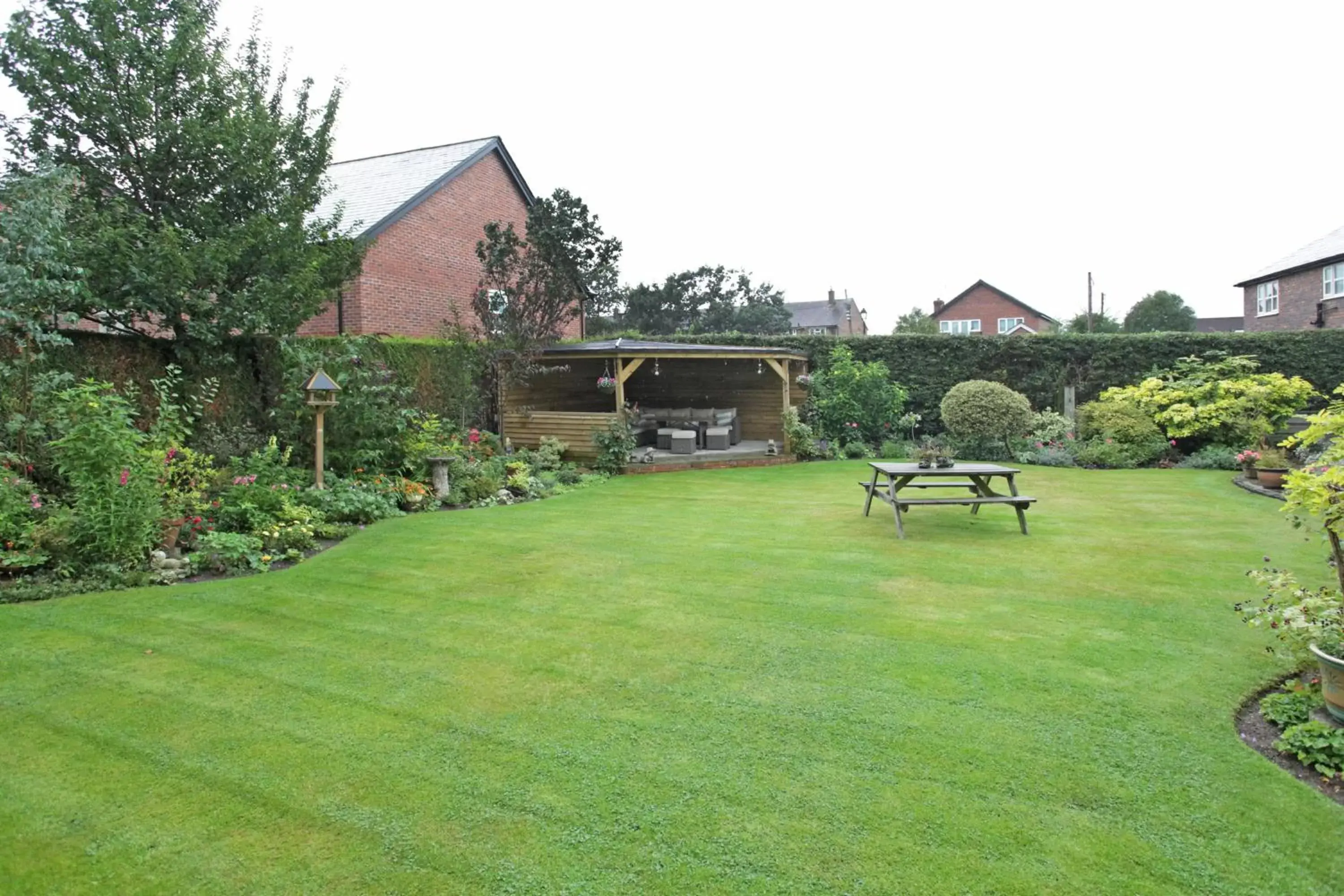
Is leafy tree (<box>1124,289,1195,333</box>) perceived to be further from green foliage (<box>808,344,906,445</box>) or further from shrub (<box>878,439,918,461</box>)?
shrub (<box>878,439,918,461</box>)

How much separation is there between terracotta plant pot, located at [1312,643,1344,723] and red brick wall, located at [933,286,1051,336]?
46.1 m

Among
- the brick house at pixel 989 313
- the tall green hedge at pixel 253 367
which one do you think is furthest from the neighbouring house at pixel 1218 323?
the tall green hedge at pixel 253 367

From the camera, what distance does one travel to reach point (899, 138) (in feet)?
45.1

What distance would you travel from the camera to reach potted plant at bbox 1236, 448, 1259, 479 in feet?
35.2

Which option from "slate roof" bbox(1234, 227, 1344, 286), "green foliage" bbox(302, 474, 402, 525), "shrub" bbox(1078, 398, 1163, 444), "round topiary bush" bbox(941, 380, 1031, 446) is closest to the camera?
"green foliage" bbox(302, 474, 402, 525)

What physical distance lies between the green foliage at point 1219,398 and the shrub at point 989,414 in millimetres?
1813

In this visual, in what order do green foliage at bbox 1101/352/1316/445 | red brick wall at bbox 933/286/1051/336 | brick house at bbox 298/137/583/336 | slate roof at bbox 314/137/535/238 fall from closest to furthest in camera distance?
green foliage at bbox 1101/352/1316/445 → brick house at bbox 298/137/583/336 → slate roof at bbox 314/137/535/238 → red brick wall at bbox 933/286/1051/336

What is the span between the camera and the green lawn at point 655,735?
88.8 inches

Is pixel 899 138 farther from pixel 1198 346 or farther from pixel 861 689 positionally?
pixel 861 689

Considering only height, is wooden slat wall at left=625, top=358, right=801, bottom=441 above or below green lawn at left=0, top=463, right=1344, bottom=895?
above

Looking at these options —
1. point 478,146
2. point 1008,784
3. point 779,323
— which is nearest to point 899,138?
point 478,146

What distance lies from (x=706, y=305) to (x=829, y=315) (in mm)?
20470

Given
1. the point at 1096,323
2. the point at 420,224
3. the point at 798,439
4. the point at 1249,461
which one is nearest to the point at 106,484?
the point at 798,439

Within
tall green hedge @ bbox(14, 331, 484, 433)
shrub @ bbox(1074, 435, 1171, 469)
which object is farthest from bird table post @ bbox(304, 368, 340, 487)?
shrub @ bbox(1074, 435, 1171, 469)
